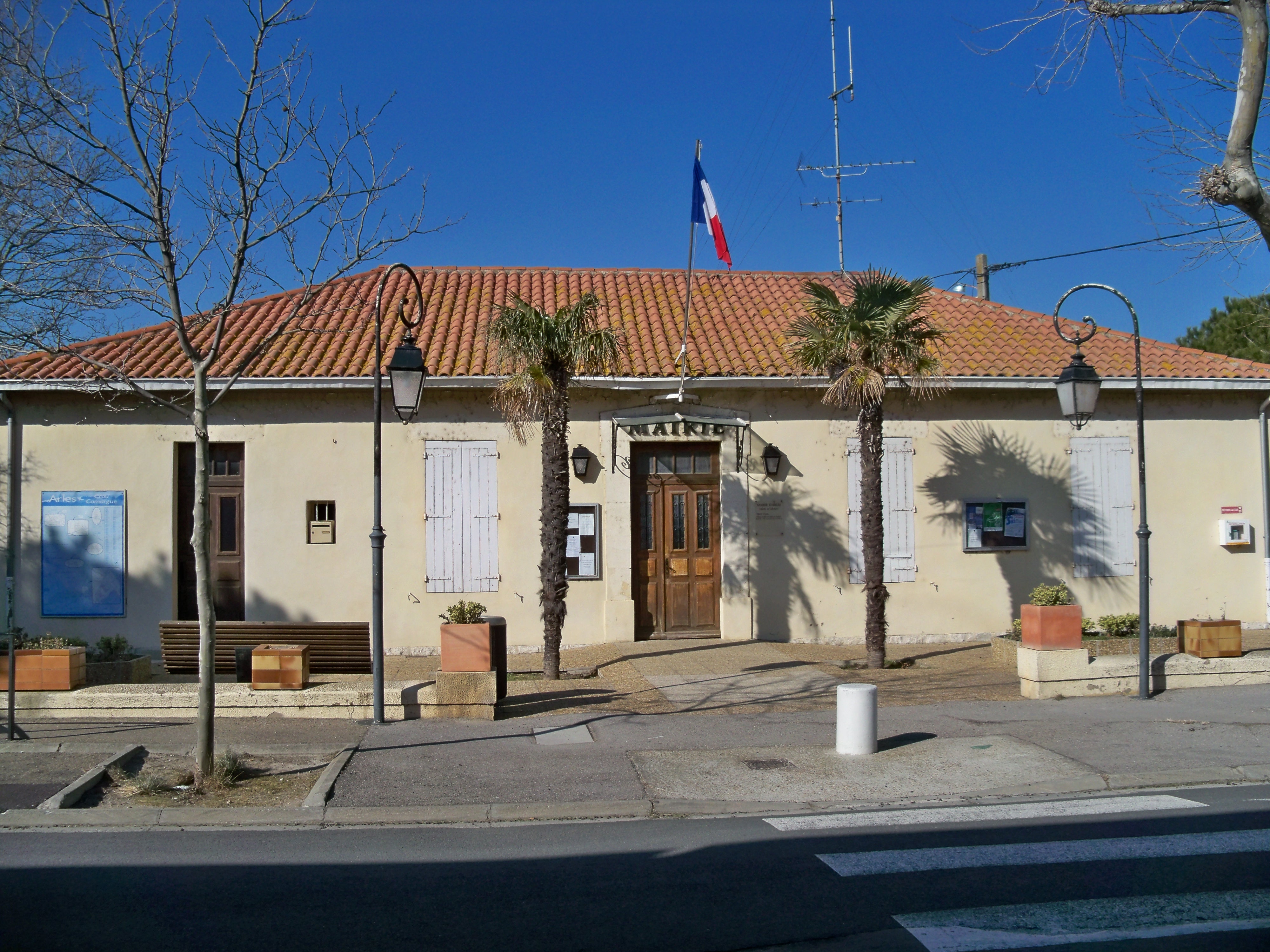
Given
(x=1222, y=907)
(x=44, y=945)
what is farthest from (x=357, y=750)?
(x=1222, y=907)

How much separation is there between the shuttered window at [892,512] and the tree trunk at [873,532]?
1910 mm

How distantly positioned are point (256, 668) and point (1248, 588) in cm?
1364

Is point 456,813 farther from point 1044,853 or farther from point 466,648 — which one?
point 1044,853

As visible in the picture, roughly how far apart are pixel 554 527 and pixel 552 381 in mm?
1647

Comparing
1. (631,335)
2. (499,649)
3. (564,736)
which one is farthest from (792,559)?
(564,736)

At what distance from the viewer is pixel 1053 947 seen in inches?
171

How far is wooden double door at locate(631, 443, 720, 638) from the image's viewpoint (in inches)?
562

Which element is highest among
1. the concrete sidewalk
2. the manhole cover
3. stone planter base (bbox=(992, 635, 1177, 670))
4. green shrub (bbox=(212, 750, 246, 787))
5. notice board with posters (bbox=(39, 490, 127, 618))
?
notice board with posters (bbox=(39, 490, 127, 618))

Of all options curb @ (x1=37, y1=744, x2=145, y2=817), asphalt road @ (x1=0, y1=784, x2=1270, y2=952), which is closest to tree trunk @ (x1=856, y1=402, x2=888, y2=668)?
asphalt road @ (x1=0, y1=784, x2=1270, y2=952)

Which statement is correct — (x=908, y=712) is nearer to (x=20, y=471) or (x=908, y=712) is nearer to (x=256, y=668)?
(x=256, y=668)

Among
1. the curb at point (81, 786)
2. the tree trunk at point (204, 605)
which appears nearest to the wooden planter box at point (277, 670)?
the curb at point (81, 786)

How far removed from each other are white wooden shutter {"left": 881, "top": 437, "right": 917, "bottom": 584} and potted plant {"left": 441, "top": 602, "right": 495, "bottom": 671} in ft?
22.7

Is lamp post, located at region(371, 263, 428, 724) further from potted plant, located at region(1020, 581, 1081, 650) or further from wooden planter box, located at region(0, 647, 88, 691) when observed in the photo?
potted plant, located at region(1020, 581, 1081, 650)

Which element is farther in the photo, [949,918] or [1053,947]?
Result: [949,918]
